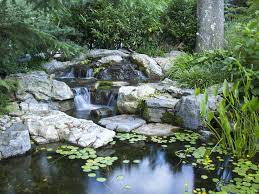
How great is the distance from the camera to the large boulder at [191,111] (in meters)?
5.41

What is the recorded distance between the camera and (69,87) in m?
6.91

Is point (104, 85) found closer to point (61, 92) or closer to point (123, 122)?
point (61, 92)

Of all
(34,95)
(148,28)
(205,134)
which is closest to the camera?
(205,134)

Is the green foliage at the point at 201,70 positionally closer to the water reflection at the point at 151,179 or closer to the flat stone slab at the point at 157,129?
the flat stone slab at the point at 157,129

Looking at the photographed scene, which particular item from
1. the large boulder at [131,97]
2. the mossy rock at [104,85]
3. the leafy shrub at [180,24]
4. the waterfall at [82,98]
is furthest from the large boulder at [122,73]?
the leafy shrub at [180,24]

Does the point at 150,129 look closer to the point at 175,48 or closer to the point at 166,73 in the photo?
the point at 166,73

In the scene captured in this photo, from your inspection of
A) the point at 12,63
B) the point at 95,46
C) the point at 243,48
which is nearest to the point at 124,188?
the point at 243,48

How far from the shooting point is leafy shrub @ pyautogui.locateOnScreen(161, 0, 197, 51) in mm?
9719

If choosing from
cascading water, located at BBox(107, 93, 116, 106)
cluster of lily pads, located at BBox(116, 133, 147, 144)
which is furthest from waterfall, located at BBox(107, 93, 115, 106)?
cluster of lily pads, located at BBox(116, 133, 147, 144)

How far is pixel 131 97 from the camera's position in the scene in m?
6.11

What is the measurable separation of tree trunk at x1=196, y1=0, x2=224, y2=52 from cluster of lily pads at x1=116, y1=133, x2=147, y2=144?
13.7 feet

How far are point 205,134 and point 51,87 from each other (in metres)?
3.16

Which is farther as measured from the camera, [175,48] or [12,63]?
[175,48]

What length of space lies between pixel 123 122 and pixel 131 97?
0.58 metres
